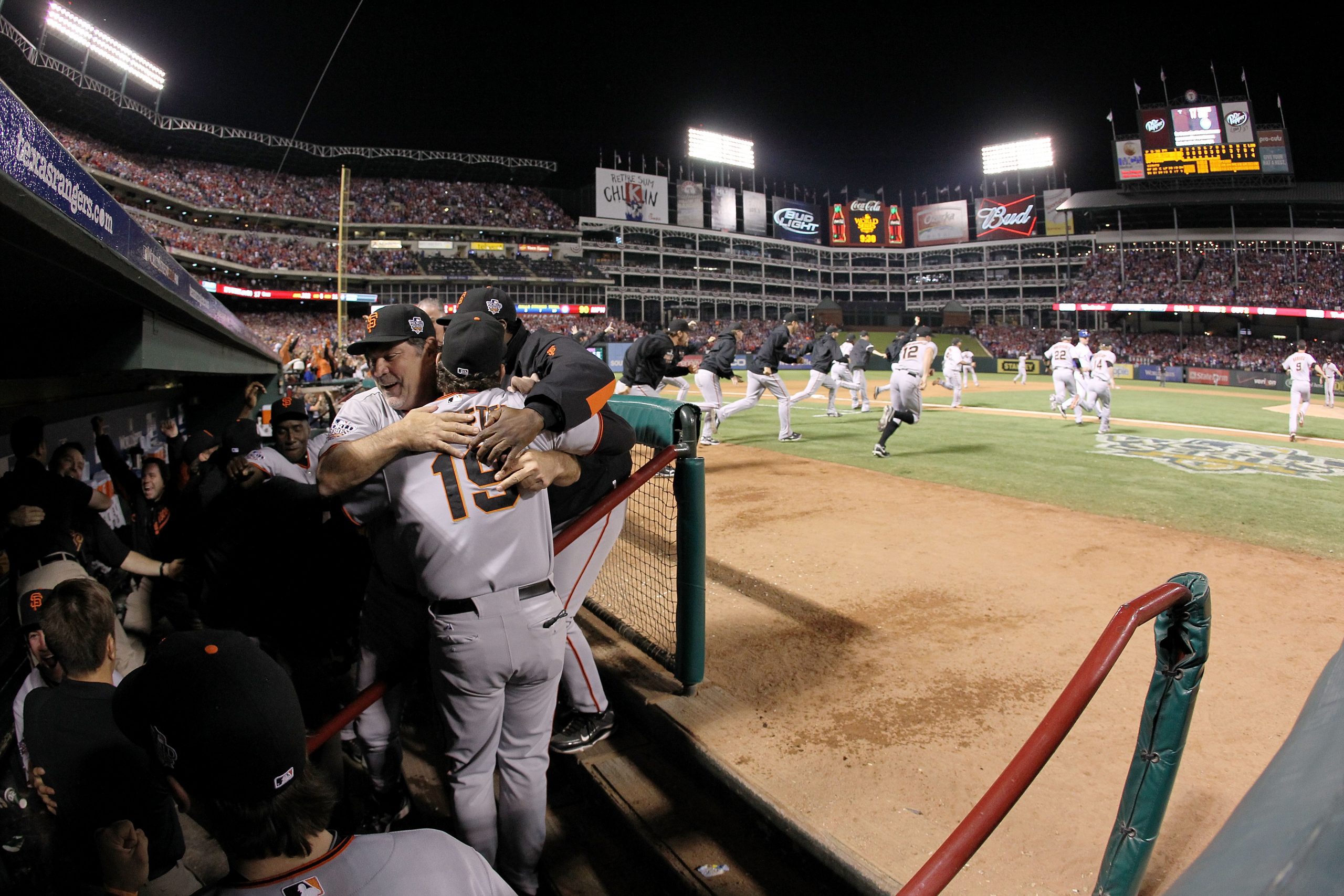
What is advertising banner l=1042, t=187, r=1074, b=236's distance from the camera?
65.3 m

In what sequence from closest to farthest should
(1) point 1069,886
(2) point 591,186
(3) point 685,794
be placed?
(1) point 1069,886, (3) point 685,794, (2) point 591,186

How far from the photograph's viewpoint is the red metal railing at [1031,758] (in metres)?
1.37

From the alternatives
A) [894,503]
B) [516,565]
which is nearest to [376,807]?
[516,565]

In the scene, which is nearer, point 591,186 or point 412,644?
point 412,644

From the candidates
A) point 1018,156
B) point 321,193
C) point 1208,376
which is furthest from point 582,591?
point 1018,156

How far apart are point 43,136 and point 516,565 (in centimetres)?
186

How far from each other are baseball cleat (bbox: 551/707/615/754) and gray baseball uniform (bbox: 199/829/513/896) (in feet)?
6.80

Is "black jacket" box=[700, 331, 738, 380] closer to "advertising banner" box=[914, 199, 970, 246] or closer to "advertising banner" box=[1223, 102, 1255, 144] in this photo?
"advertising banner" box=[1223, 102, 1255, 144]

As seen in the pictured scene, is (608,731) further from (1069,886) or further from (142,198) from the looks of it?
(142,198)

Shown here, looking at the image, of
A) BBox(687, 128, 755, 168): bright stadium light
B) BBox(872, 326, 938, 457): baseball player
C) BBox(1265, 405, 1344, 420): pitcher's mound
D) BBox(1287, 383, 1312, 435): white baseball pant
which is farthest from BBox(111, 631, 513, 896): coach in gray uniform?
BBox(687, 128, 755, 168): bright stadium light

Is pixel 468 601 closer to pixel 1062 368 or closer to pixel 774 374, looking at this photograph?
pixel 774 374

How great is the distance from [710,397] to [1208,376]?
33.2 m

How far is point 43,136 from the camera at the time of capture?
2.00 meters

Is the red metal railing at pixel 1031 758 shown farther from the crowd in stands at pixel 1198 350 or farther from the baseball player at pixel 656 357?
the crowd in stands at pixel 1198 350
